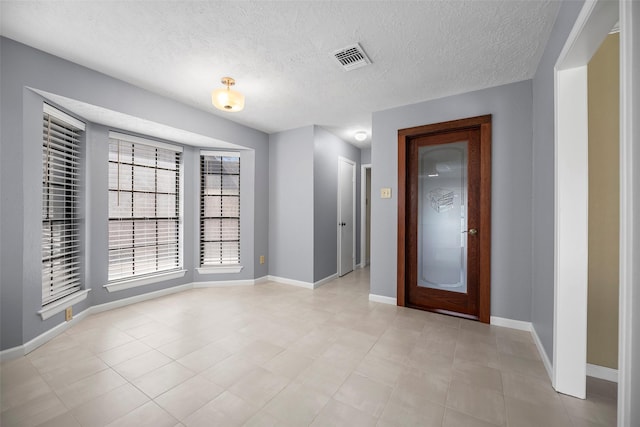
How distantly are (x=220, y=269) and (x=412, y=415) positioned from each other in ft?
11.6

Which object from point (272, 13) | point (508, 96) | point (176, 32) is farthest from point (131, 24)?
point (508, 96)

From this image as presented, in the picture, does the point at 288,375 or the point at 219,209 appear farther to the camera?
the point at 219,209

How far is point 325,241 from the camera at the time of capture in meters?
4.52

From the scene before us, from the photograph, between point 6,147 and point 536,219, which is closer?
point 6,147

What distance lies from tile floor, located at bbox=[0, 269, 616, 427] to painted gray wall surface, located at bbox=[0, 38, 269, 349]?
0.43 metres

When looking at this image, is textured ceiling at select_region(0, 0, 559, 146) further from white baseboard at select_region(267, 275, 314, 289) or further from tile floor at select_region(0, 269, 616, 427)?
white baseboard at select_region(267, 275, 314, 289)

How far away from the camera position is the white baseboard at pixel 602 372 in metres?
1.88

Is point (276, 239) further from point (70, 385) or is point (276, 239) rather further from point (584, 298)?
point (584, 298)

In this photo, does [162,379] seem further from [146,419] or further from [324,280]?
[324,280]

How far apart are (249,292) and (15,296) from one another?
241cm

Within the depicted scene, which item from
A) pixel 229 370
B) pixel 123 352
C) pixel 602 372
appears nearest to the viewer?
pixel 602 372

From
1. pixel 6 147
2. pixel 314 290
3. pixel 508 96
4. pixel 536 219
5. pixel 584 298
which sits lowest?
pixel 314 290

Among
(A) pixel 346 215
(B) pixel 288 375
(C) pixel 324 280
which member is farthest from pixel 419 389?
(A) pixel 346 215

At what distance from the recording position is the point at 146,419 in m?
1.54
